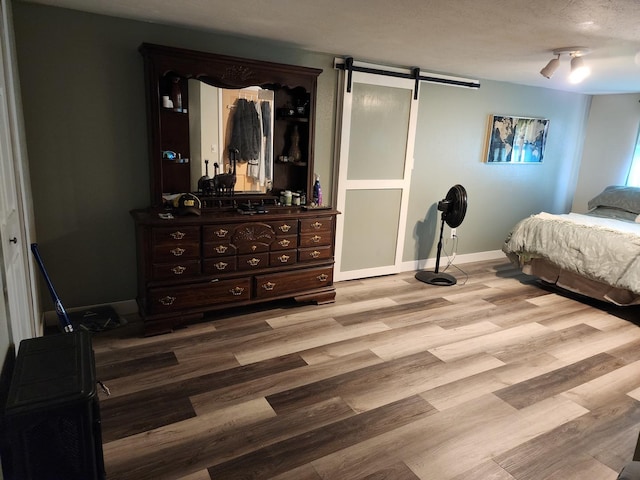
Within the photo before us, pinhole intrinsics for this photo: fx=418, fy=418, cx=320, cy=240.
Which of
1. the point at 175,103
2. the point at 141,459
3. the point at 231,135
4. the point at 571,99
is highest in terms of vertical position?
the point at 571,99

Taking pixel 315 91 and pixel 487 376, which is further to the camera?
pixel 315 91

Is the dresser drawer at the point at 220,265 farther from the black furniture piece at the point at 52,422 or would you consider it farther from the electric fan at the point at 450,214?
the electric fan at the point at 450,214

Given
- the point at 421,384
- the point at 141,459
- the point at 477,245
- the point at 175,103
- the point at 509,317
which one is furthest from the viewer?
the point at 477,245

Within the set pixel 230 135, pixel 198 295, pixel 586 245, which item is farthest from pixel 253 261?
pixel 586 245

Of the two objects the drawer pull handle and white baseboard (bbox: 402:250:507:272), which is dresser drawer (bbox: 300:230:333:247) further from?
white baseboard (bbox: 402:250:507:272)

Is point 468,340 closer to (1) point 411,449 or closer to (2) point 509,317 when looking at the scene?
(2) point 509,317

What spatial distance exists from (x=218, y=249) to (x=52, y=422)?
6.19ft

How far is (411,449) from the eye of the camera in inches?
81.2

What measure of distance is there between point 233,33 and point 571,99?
461cm

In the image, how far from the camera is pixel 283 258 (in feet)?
11.5

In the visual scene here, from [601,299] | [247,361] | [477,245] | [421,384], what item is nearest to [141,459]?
[247,361]

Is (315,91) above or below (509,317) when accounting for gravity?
above

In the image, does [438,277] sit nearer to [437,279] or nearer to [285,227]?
[437,279]

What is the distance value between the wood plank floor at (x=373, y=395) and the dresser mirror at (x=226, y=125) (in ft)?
3.61
